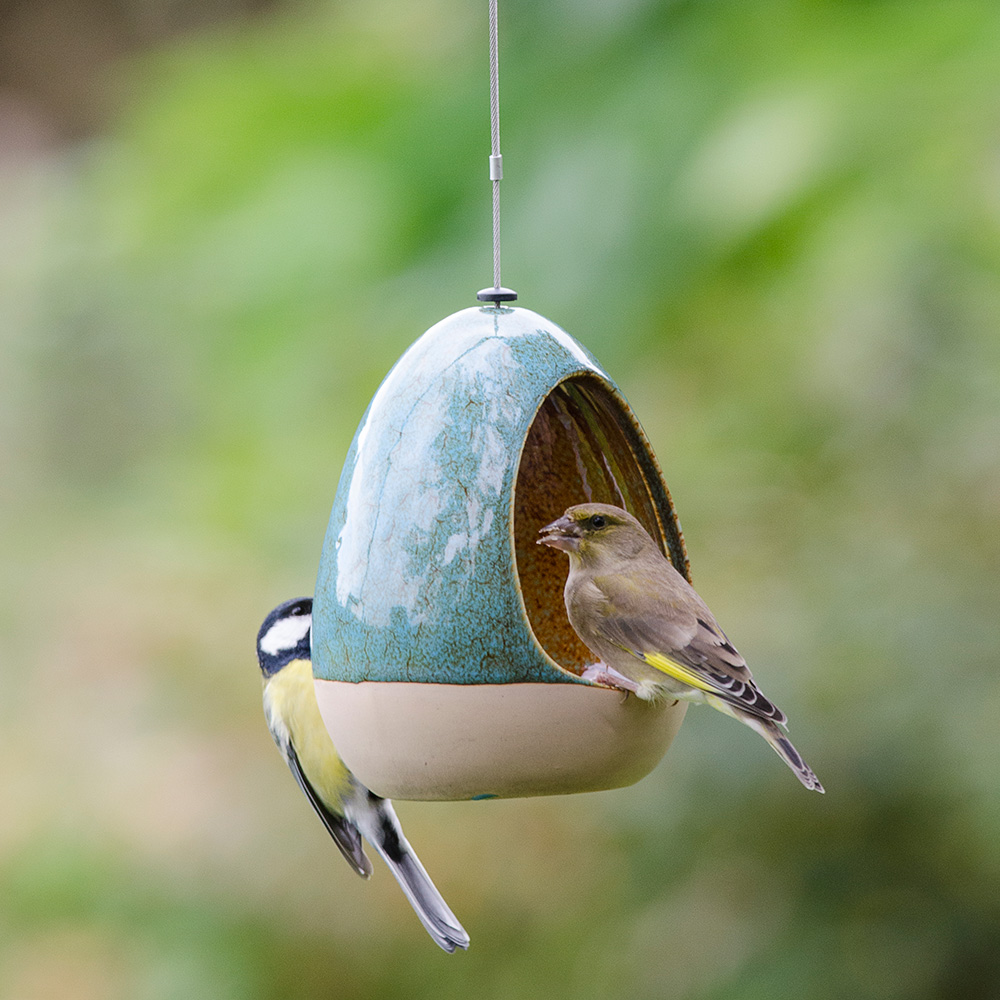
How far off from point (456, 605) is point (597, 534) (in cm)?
31

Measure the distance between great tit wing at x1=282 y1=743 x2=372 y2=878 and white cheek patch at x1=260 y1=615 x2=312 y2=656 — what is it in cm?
22

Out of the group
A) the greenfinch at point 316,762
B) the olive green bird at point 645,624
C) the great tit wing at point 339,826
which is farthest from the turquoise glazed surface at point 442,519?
the great tit wing at point 339,826

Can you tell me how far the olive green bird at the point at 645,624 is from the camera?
2527 mm

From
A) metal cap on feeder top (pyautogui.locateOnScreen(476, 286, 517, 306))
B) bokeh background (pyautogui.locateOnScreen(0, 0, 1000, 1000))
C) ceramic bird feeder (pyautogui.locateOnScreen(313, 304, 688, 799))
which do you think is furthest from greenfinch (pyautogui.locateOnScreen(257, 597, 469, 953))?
bokeh background (pyautogui.locateOnScreen(0, 0, 1000, 1000))

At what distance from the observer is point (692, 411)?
5.40 meters

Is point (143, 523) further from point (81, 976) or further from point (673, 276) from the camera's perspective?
point (673, 276)

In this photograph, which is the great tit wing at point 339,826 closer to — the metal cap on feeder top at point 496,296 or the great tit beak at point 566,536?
the great tit beak at point 566,536

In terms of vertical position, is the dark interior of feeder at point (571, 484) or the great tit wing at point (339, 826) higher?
the dark interior of feeder at point (571, 484)

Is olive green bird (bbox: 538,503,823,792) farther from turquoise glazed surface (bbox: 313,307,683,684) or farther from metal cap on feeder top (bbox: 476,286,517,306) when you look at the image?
metal cap on feeder top (bbox: 476,286,517,306)

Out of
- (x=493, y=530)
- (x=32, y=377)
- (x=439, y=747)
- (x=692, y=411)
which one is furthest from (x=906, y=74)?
(x=32, y=377)

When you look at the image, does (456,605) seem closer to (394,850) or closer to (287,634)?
(287,634)

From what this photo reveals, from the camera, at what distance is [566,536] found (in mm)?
2721

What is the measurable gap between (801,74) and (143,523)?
3919 millimetres

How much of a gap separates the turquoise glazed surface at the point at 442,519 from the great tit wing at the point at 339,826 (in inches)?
22.6
